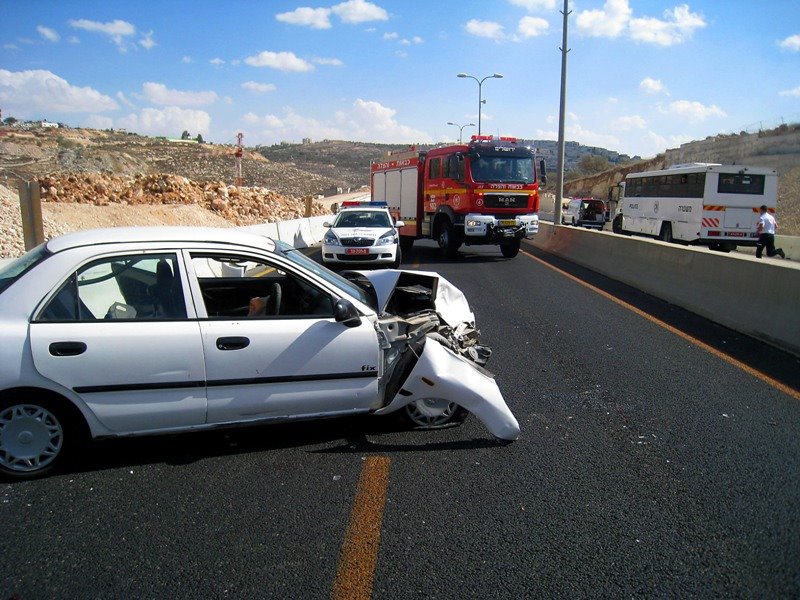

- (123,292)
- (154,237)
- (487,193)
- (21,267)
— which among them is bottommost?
(123,292)

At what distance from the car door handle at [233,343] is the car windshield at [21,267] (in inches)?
50.3

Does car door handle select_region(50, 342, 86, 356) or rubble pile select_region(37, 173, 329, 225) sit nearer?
car door handle select_region(50, 342, 86, 356)

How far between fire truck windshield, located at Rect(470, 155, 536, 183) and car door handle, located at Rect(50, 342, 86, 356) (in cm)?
→ 1494

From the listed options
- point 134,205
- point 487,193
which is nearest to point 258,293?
point 487,193

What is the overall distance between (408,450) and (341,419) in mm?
826

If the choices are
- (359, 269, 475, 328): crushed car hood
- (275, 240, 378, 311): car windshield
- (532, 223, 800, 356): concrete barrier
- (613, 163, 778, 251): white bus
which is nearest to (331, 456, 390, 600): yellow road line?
(275, 240, 378, 311): car windshield

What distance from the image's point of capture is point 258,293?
5418mm

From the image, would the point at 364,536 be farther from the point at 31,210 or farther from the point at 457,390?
the point at 31,210

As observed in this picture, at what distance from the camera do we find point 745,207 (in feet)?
76.5

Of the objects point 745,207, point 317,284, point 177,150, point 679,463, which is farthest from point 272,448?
point 177,150

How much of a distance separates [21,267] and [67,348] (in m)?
0.75

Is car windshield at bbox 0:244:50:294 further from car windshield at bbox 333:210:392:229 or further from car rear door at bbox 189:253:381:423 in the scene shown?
car windshield at bbox 333:210:392:229

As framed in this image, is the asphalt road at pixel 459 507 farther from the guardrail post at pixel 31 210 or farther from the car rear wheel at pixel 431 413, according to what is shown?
the guardrail post at pixel 31 210

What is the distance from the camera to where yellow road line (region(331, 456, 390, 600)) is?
9.91 ft
